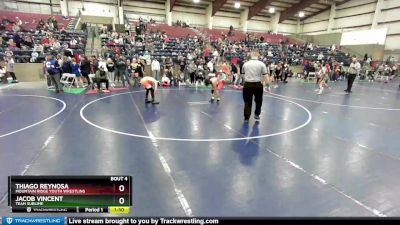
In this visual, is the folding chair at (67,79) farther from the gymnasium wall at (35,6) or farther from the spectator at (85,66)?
the gymnasium wall at (35,6)

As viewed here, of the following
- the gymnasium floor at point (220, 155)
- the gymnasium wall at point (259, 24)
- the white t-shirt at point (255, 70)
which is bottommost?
the gymnasium floor at point (220, 155)

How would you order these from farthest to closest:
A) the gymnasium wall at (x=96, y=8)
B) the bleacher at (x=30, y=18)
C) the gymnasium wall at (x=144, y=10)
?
the gymnasium wall at (x=144, y=10) < the gymnasium wall at (x=96, y=8) < the bleacher at (x=30, y=18)

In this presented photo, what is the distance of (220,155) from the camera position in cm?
448

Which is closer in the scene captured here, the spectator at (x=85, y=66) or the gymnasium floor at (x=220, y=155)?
the gymnasium floor at (x=220, y=155)

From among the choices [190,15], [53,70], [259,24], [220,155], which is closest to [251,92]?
[220,155]

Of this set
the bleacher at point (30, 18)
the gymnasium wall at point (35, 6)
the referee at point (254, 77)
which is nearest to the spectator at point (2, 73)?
the bleacher at point (30, 18)

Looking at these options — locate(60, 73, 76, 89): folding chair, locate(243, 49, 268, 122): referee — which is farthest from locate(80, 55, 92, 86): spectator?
locate(243, 49, 268, 122): referee

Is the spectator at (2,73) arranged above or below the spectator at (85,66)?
below

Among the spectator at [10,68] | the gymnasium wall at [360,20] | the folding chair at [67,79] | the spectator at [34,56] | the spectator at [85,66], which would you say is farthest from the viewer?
the gymnasium wall at [360,20]

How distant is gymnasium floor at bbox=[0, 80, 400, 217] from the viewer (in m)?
3.07

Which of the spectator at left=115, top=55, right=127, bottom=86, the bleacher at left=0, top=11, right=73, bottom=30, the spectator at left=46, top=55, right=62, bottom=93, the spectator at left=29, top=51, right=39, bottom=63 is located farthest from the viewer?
the bleacher at left=0, top=11, right=73, bottom=30

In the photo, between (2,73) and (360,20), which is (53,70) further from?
(360,20)

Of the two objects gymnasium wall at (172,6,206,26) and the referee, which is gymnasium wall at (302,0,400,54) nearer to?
gymnasium wall at (172,6,206,26)

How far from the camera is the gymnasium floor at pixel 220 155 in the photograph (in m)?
3.07
